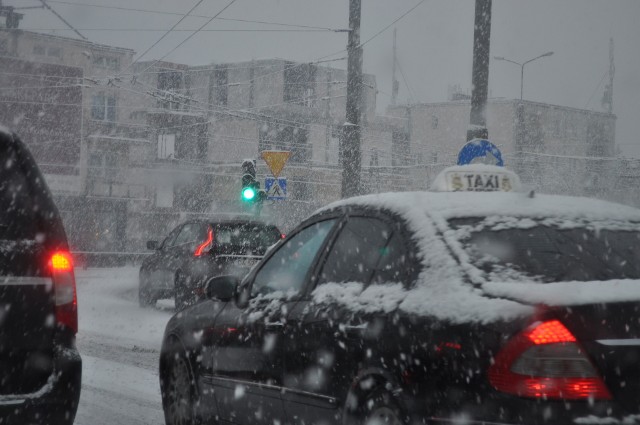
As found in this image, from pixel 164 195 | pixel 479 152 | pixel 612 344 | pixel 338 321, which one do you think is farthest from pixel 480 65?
pixel 164 195

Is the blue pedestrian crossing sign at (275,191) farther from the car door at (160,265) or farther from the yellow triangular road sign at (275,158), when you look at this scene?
the car door at (160,265)

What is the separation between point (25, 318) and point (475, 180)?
2416 millimetres

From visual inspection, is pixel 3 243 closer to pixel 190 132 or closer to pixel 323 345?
pixel 323 345

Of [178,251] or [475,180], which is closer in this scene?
[475,180]

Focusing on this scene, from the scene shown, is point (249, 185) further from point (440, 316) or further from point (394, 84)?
point (394, 84)

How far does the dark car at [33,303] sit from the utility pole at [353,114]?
14.8 meters

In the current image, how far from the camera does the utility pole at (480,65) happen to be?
13.9 m

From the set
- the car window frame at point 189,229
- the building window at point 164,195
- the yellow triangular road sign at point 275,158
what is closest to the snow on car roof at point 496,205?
the car window frame at point 189,229

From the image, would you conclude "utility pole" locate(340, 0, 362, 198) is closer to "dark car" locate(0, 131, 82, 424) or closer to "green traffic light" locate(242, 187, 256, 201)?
"green traffic light" locate(242, 187, 256, 201)

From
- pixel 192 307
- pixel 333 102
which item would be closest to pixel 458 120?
pixel 333 102

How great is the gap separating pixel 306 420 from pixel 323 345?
395mm

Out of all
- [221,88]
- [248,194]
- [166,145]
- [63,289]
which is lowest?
[63,289]

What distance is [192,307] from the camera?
6.41 m

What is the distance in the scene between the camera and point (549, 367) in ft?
11.2
